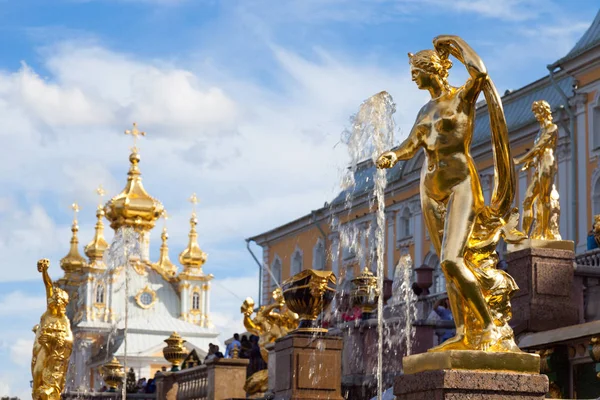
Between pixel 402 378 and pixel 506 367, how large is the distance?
2.47 ft

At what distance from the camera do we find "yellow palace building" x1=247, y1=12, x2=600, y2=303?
3212 cm

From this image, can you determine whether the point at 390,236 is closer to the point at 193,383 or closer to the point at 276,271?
the point at 276,271

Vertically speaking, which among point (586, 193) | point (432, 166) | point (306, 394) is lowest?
point (306, 394)

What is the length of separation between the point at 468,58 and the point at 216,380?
10.6 meters

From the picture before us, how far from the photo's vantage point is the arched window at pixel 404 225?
4275 cm

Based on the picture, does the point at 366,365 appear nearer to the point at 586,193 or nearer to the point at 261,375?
the point at 261,375

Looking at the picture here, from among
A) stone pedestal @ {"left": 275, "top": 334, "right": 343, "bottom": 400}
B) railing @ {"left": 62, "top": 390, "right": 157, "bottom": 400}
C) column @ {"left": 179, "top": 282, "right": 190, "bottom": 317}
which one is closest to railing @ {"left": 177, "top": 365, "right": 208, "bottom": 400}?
railing @ {"left": 62, "top": 390, "right": 157, "bottom": 400}

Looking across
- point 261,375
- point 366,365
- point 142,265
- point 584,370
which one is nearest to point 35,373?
point 261,375

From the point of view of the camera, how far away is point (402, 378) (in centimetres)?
888

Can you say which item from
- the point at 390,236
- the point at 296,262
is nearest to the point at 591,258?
the point at 390,236

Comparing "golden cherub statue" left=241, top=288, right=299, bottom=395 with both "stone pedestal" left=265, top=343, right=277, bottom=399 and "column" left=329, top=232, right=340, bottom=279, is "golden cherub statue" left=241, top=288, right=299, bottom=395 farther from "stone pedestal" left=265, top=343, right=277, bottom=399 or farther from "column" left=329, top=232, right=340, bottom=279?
"column" left=329, top=232, right=340, bottom=279

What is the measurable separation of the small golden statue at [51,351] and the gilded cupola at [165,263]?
5759 cm

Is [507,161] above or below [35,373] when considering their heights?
above

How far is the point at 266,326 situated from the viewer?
18.9 meters
